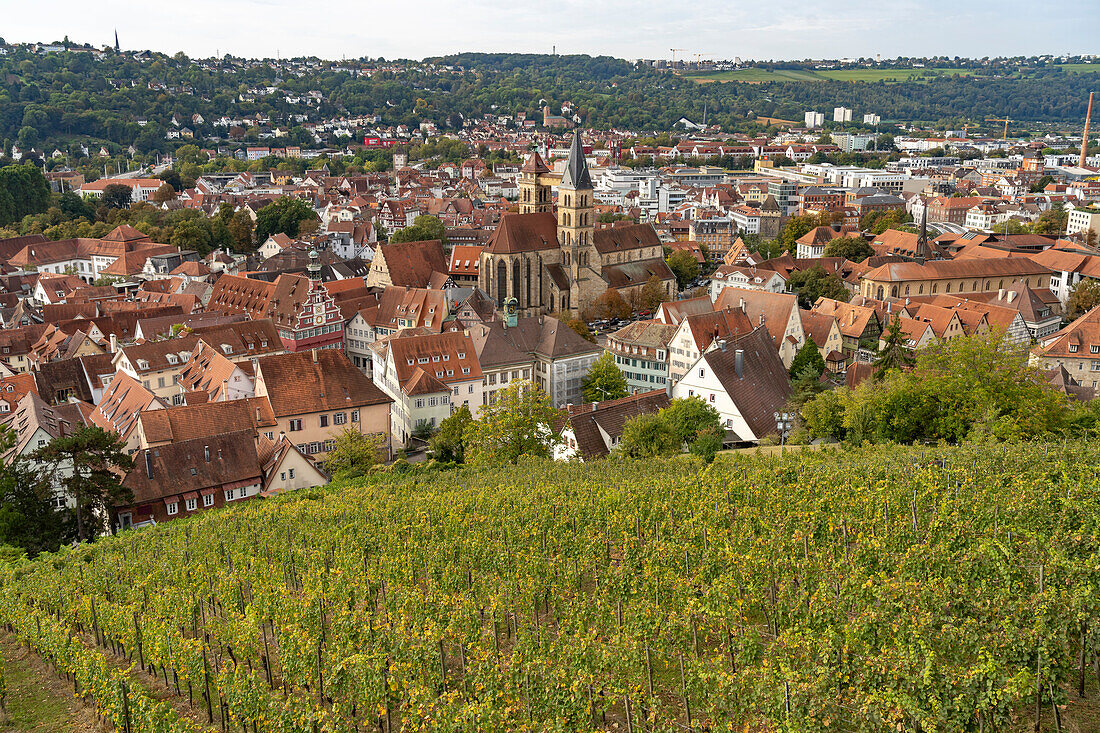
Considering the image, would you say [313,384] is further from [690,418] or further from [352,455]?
[690,418]

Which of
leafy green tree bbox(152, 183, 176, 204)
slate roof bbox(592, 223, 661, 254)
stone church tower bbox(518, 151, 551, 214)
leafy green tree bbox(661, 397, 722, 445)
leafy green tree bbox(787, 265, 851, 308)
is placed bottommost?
leafy green tree bbox(787, 265, 851, 308)

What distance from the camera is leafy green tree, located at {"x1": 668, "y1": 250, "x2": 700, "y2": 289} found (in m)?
106

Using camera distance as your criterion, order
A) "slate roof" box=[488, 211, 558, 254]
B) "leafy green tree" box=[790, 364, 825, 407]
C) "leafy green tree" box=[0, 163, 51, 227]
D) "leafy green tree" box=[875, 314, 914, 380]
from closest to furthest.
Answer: "leafy green tree" box=[875, 314, 914, 380]
"leafy green tree" box=[790, 364, 825, 407]
"slate roof" box=[488, 211, 558, 254]
"leafy green tree" box=[0, 163, 51, 227]

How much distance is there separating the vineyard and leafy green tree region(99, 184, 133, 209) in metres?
120

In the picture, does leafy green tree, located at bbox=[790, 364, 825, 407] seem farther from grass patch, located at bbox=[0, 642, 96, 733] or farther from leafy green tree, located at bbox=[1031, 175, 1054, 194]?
leafy green tree, located at bbox=[1031, 175, 1054, 194]

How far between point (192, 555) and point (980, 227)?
144m

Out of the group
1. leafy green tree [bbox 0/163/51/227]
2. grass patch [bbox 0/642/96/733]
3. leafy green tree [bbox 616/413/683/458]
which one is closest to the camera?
grass patch [bbox 0/642/96/733]

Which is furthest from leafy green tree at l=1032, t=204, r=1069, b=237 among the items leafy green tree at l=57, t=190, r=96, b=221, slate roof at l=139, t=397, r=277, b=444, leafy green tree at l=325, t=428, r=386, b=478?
leafy green tree at l=57, t=190, r=96, b=221

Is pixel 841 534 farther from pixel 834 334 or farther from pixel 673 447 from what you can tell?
pixel 834 334

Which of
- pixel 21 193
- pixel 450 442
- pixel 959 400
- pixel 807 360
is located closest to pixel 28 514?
pixel 450 442

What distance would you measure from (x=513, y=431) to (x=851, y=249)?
68313 mm

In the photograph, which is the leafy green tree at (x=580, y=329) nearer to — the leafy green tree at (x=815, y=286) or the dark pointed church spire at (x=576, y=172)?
the dark pointed church spire at (x=576, y=172)

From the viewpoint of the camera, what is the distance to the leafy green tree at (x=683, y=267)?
105812 mm

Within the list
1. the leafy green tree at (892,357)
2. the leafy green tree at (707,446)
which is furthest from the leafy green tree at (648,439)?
the leafy green tree at (892,357)
